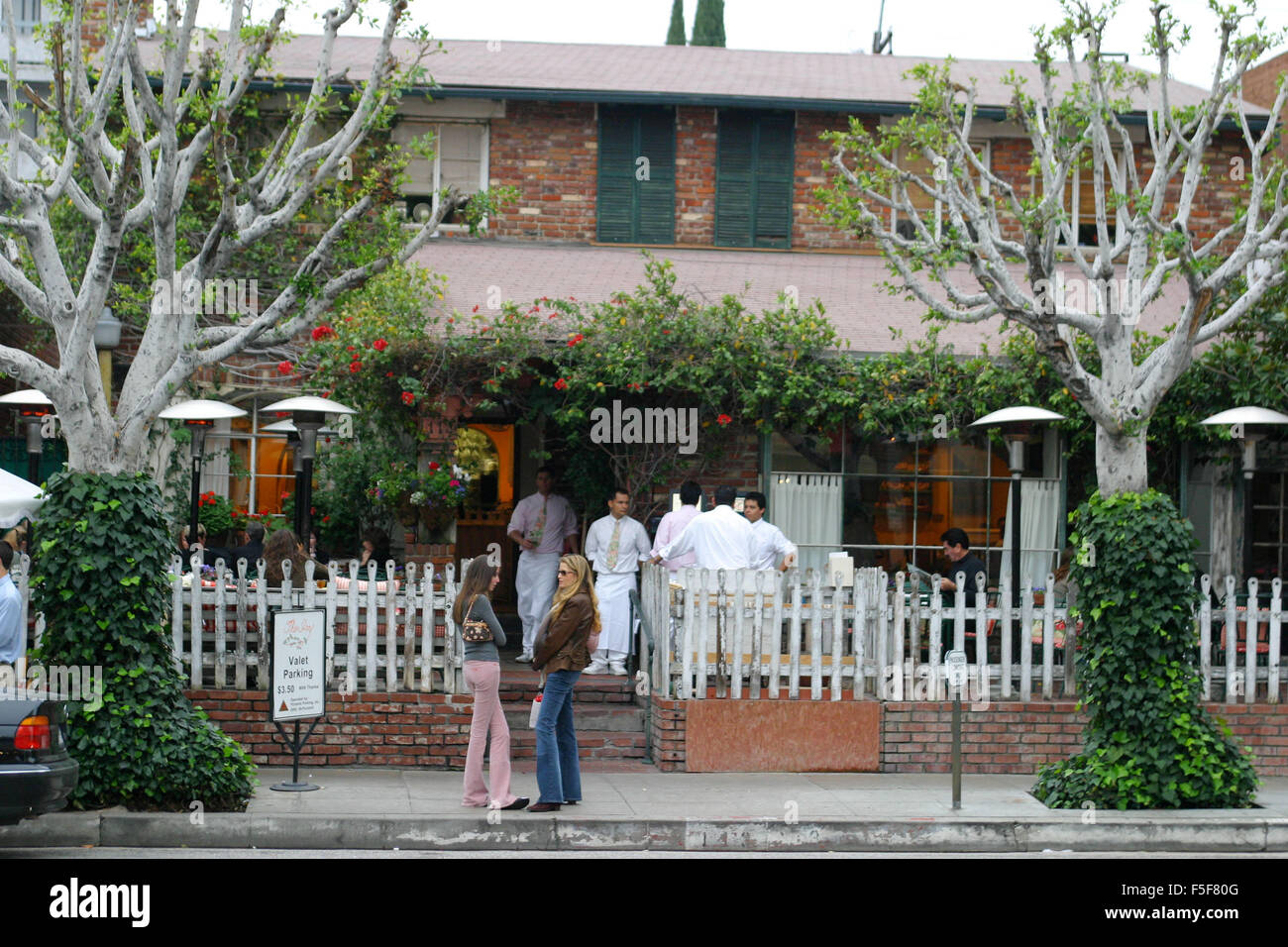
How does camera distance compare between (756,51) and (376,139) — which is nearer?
(376,139)

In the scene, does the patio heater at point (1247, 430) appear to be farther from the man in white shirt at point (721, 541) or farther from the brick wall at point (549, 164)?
the brick wall at point (549, 164)

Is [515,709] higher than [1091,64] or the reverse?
the reverse

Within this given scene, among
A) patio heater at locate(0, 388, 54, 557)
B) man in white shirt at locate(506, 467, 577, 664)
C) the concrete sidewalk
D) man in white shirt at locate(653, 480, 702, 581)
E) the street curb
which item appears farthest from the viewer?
patio heater at locate(0, 388, 54, 557)

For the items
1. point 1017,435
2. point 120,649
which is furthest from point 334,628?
point 1017,435

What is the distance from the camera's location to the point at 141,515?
8875mm

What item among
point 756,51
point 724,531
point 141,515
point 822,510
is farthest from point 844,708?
point 756,51

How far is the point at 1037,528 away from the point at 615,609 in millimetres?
5293

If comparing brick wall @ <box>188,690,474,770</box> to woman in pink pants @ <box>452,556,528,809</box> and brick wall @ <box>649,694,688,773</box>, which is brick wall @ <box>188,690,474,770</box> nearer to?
woman in pink pants @ <box>452,556,528,809</box>

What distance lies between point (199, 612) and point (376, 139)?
7.78m

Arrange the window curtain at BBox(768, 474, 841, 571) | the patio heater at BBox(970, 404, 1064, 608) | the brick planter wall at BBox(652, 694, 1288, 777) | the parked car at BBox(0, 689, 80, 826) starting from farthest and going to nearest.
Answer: the window curtain at BBox(768, 474, 841, 571), the patio heater at BBox(970, 404, 1064, 608), the brick planter wall at BBox(652, 694, 1288, 777), the parked car at BBox(0, 689, 80, 826)

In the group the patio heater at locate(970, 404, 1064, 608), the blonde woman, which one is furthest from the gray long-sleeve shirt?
the patio heater at locate(970, 404, 1064, 608)

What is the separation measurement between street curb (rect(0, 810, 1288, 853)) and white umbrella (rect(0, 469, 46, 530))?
425cm

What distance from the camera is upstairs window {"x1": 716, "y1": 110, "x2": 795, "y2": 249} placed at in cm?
1700

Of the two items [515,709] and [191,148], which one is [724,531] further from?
[191,148]
